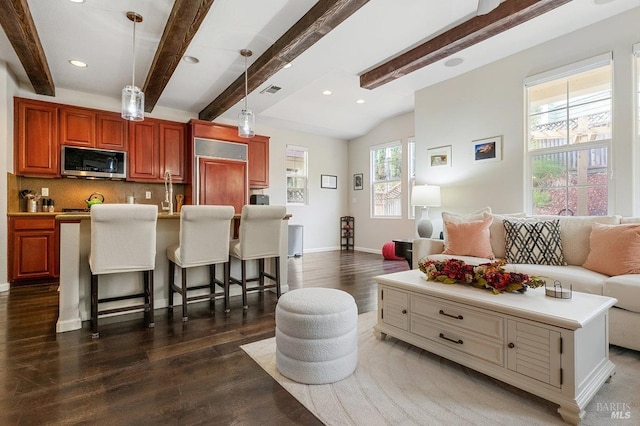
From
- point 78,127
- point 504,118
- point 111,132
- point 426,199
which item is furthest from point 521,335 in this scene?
point 78,127

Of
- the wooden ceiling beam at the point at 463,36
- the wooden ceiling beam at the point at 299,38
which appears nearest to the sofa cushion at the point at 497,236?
the wooden ceiling beam at the point at 463,36

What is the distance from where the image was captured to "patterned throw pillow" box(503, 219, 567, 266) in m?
2.88

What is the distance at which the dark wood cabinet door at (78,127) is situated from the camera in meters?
4.44

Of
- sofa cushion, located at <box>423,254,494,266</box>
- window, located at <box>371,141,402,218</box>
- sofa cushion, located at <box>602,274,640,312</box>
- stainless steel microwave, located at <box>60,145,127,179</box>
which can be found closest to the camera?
sofa cushion, located at <box>602,274,640,312</box>

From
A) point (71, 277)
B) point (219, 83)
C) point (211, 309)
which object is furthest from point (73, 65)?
point (211, 309)

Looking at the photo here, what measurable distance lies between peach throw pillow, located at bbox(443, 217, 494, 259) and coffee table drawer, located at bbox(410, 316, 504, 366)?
1.54 m

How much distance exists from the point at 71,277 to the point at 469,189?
4625 mm

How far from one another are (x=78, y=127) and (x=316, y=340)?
4860mm

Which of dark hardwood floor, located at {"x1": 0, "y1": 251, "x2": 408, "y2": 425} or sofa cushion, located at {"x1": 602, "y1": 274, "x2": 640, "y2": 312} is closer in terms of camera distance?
dark hardwood floor, located at {"x1": 0, "y1": 251, "x2": 408, "y2": 425}

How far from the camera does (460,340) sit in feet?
6.14

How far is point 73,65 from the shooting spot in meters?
3.86

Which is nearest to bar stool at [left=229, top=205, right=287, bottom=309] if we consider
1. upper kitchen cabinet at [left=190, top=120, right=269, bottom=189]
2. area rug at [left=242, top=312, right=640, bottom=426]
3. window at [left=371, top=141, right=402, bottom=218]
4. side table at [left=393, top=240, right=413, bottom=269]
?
area rug at [left=242, top=312, right=640, bottom=426]

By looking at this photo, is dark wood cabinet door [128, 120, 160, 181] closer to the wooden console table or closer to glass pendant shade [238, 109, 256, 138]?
glass pendant shade [238, 109, 256, 138]

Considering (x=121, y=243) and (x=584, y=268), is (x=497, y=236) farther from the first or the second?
(x=121, y=243)
